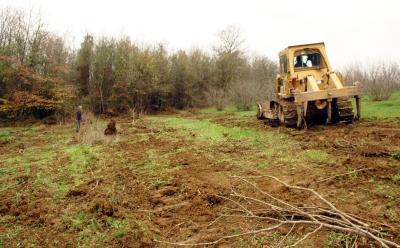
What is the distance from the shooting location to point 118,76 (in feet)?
112

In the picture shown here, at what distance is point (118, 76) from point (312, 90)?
23396 millimetres

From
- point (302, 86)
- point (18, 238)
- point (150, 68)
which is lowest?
point (18, 238)

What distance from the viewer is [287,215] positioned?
17.2ft

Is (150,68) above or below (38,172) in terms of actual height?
above

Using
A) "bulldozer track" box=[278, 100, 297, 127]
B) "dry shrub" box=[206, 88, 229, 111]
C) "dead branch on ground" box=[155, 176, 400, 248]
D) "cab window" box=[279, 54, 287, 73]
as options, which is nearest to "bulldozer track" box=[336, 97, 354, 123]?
"bulldozer track" box=[278, 100, 297, 127]

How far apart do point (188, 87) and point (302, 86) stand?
83.1 feet

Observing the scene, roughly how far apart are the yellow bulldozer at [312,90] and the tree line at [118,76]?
11.7 metres

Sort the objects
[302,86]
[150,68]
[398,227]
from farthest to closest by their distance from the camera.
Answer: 1. [150,68]
2. [302,86]
3. [398,227]

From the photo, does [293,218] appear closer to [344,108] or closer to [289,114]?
[289,114]

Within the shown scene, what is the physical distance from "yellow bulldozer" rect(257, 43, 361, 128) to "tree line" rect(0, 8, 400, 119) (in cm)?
1166

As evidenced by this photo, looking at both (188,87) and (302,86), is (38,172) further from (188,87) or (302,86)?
(188,87)

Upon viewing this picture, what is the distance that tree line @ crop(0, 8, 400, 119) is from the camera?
1049 inches

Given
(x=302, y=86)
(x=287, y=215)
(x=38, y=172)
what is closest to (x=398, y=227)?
(x=287, y=215)

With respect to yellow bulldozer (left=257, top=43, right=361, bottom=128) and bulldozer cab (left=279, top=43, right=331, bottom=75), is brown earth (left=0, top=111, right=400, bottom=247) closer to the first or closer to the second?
yellow bulldozer (left=257, top=43, right=361, bottom=128)
